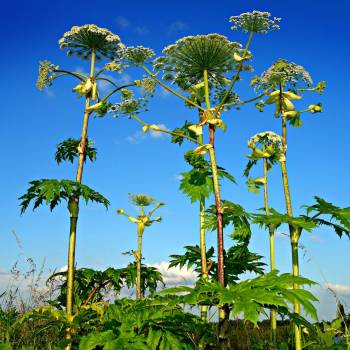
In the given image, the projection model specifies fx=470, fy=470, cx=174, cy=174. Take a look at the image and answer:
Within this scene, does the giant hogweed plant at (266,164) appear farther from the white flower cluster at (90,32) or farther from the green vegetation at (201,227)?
the white flower cluster at (90,32)

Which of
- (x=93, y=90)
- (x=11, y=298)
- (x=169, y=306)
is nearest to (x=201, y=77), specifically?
(x=93, y=90)

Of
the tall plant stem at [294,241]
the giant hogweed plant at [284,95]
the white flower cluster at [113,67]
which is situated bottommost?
the tall plant stem at [294,241]

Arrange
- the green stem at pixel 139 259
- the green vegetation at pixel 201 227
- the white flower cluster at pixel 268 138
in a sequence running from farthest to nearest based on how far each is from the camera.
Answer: the green stem at pixel 139 259 < the white flower cluster at pixel 268 138 < the green vegetation at pixel 201 227

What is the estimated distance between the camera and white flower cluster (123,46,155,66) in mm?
5469

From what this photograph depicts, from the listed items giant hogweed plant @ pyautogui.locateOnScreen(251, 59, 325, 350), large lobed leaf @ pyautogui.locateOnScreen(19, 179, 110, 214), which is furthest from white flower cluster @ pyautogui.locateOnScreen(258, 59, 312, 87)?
large lobed leaf @ pyautogui.locateOnScreen(19, 179, 110, 214)

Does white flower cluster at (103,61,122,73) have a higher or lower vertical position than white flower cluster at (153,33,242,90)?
higher

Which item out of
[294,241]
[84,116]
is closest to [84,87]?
[84,116]

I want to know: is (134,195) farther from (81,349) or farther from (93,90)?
(81,349)

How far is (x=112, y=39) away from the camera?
284 inches

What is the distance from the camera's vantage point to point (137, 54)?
5523 mm

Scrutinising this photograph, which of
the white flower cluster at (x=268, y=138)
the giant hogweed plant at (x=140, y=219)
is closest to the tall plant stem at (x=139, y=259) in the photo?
the giant hogweed plant at (x=140, y=219)

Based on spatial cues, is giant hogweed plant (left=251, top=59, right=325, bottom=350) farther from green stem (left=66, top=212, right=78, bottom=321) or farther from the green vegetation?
green stem (left=66, top=212, right=78, bottom=321)

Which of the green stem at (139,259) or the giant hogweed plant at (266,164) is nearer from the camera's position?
the giant hogweed plant at (266,164)

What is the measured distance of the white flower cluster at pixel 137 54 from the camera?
5.47m
